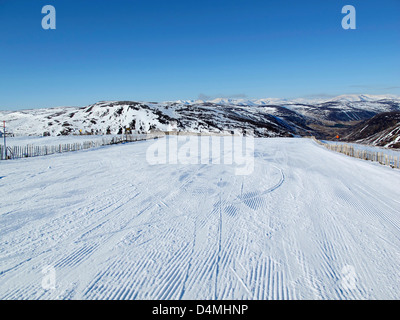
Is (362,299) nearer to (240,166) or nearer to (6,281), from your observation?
(6,281)

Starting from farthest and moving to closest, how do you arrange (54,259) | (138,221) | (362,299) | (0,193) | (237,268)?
(0,193)
(138,221)
(54,259)
(237,268)
(362,299)

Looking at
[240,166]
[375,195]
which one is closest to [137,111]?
[240,166]

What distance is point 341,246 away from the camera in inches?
235

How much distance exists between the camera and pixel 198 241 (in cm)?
620

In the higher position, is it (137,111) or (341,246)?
(137,111)

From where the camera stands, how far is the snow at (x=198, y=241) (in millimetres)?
4426

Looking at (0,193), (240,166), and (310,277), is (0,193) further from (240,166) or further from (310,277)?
(240,166)

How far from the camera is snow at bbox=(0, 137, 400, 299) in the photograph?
443 cm

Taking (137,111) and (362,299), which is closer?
(362,299)

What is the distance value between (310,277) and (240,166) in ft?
41.5

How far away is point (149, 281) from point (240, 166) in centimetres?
1330

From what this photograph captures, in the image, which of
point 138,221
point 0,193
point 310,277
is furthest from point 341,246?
point 0,193

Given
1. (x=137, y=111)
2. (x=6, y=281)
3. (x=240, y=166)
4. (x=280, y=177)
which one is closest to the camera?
(x=6, y=281)

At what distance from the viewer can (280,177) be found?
13.9 m
